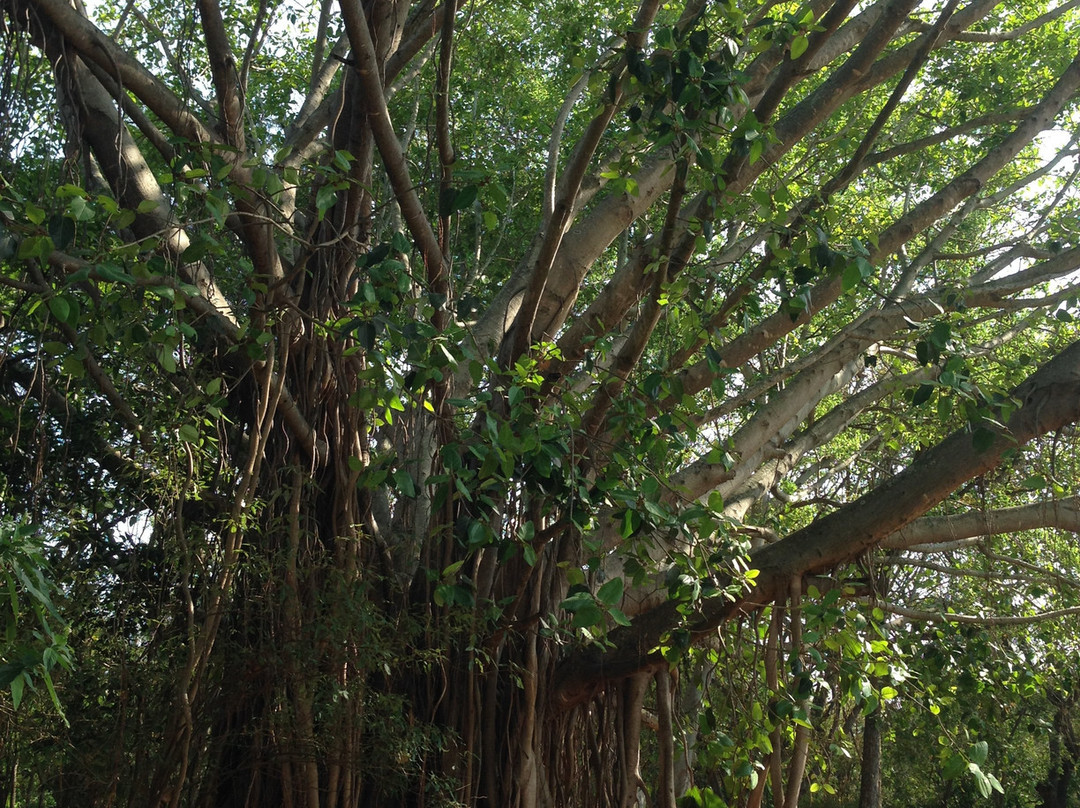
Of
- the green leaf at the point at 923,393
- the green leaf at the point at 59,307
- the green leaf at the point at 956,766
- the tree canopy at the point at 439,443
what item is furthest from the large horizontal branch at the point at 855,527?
the green leaf at the point at 59,307

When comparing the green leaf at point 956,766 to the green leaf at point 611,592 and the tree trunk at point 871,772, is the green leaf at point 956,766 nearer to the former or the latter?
the green leaf at point 611,592

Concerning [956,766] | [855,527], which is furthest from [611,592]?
[855,527]

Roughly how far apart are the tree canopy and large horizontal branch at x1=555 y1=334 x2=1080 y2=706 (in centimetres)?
1

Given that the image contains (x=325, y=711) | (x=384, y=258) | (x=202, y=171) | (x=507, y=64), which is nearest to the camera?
(x=202, y=171)

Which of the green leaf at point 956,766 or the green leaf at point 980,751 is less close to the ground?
the green leaf at point 980,751

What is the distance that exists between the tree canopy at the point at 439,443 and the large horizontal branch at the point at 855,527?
13mm

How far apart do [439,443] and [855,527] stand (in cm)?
148

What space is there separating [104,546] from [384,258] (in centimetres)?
177

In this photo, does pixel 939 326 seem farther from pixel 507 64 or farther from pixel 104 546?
pixel 507 64

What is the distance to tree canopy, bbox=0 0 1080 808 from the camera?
2.69 metres

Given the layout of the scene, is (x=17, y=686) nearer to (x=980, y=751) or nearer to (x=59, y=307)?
(x=59, y=307)

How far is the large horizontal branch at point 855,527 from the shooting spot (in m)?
3.25

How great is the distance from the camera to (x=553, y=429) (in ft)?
8.50

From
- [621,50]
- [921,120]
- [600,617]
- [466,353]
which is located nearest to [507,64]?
[921,120]
